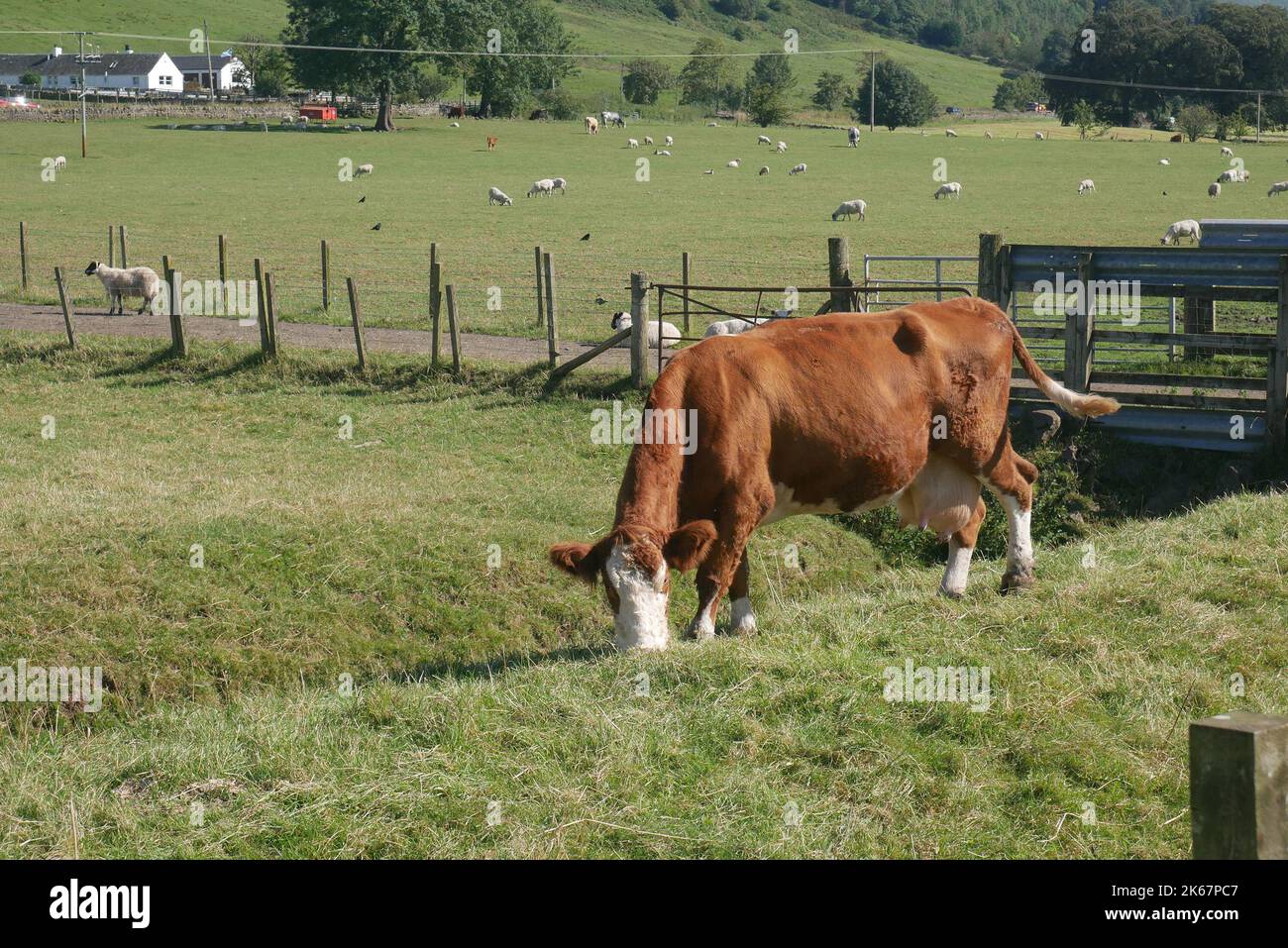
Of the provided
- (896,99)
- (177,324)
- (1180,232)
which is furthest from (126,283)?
(896,99)

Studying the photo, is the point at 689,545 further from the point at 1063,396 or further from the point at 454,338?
the point at 454,338

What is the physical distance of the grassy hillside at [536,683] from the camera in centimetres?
560

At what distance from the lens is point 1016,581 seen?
9.44m

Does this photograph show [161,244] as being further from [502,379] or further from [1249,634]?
[1249,634]

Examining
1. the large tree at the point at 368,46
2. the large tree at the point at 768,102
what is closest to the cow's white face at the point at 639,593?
the large tree at the point at 368,46

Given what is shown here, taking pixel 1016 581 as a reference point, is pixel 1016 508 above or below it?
above

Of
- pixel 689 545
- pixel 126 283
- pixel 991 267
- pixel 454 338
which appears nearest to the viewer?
pixel 689 545

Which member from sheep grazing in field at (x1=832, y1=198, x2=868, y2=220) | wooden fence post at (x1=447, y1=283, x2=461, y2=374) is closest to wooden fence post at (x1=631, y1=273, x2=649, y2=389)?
wooden fence post at (x1=447, y1=283, x2=461, y2=374)

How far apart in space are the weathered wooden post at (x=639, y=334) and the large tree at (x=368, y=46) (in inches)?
2942

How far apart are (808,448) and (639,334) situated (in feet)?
31.5

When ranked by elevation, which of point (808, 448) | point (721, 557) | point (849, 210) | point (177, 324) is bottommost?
→ point (177, 324)

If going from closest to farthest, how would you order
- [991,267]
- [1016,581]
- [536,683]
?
[536,683] < [1016,581] < [991,267]

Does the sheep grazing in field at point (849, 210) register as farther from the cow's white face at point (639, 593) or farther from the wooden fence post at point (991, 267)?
the cow's white face at point (639, 593)

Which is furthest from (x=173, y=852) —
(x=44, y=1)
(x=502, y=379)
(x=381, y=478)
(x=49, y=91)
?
(x=44, y=1)
